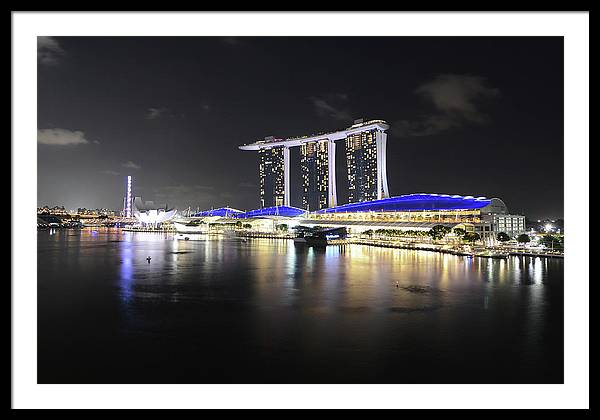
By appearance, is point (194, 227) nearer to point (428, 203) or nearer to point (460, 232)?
point (428, 203)

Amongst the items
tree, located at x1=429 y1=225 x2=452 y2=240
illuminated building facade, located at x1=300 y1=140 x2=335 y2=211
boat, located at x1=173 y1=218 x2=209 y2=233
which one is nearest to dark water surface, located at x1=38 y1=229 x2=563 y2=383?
tree, located at x1=429 y1=225 x2=452 y2=240

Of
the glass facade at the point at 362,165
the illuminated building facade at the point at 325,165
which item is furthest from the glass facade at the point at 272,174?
the glass facade at the point at 362,165

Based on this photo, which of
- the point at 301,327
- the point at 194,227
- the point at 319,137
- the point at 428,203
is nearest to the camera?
the point at 301,327

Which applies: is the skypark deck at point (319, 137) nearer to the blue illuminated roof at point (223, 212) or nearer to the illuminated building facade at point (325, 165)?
the illuminated building facade at point (325, 165)

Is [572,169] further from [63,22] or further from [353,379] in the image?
[63,22]

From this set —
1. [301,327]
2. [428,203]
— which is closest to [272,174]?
[428,203]

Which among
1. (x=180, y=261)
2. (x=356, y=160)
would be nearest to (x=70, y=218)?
(x=356, y=160)
